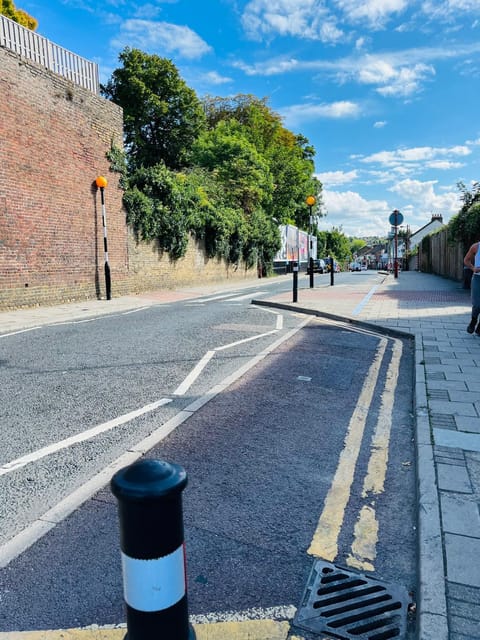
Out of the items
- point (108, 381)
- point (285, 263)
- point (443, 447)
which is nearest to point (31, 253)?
point (108, 381)

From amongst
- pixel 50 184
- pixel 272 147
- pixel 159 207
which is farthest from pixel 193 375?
pixel 272 147

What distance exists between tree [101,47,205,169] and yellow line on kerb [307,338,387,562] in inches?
1388

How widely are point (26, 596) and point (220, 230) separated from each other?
2555cm

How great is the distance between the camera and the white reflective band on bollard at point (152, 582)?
4.73 feet

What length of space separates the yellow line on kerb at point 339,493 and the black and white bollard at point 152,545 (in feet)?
3.70

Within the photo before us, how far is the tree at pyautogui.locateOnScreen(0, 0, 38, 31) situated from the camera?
24.4 metres

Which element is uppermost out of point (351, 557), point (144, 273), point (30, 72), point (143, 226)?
point (30, 72)

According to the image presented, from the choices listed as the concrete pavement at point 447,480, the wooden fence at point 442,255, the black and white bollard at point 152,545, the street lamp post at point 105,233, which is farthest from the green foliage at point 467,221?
the black and white bollard at point 152,545

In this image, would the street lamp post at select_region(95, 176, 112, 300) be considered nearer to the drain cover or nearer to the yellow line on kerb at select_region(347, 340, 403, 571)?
the yellow line on kerb at select_region(347, 340, 403, 571)

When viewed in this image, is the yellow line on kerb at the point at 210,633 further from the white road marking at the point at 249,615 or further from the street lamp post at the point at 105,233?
the street lamp post at the point at 105,233

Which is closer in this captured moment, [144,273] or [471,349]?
[471,349]

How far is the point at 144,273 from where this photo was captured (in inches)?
779

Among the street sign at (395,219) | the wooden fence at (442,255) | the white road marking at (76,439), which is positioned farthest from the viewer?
the street sign at (395,219)

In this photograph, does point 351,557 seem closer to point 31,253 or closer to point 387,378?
point 387,378
